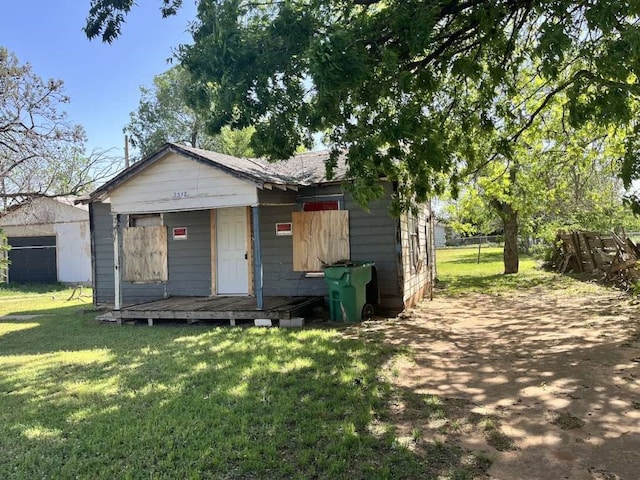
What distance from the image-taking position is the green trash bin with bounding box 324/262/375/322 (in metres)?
8.99

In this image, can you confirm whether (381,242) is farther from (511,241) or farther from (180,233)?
(511,241)

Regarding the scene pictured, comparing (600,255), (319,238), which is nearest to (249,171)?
(319,238)

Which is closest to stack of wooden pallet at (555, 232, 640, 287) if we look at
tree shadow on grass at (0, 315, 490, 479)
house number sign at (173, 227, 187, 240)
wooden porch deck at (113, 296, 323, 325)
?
wooden porch deck at (113, 296, 323, 325)

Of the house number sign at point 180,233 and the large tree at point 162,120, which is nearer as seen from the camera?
the house number sign at point 180,233

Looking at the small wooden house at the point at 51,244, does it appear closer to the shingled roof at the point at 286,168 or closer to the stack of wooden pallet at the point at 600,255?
the shingled roof at the point at 286,168

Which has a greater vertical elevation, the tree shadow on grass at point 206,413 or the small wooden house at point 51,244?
the small wooden house at point 51,244

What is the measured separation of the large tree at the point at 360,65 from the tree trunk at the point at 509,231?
11878mm

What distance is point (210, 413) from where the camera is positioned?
431 cm

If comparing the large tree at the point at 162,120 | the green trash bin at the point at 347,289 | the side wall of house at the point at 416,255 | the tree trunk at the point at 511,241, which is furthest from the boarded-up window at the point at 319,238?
the large tree at the point at 162,120

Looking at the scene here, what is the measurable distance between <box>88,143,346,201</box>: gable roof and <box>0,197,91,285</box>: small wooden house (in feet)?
38.6

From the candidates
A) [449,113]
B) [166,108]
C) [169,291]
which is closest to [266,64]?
[449,113]

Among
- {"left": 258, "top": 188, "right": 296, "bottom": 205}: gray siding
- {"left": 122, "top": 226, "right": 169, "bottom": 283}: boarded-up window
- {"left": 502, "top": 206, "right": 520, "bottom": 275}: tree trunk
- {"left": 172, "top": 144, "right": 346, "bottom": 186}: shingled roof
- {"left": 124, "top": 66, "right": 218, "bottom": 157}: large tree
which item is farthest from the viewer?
{"left": 124, "top": 66, "right": 218, "bottom": 157}: large tree

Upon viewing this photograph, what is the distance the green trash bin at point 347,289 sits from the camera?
29.5ft

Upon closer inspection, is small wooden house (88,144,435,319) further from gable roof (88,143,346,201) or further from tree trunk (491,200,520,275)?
tree trunk (491,200,520,275)
